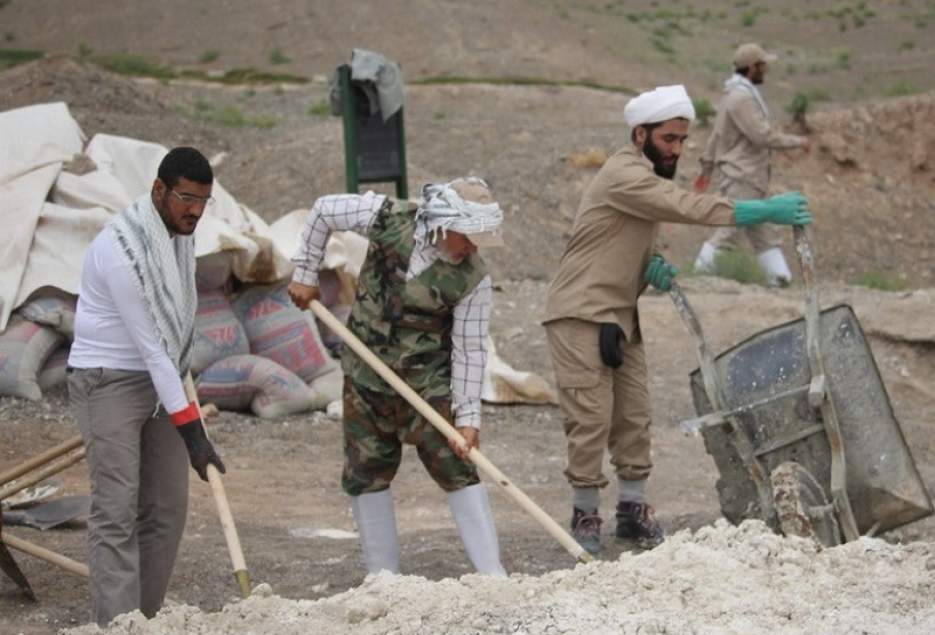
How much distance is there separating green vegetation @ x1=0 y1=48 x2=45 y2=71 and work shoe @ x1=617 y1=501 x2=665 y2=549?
71.1ft

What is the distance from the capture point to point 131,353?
499 cm

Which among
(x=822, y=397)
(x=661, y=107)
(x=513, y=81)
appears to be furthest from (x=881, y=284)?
(x=513, y=81)

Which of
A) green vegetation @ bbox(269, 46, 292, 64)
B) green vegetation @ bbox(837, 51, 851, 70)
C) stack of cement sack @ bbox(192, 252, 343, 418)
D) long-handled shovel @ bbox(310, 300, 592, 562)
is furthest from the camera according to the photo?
green vegetation @ bbox(837, 51, 851, 70)

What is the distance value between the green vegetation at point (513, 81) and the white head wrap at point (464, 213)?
19.1 m

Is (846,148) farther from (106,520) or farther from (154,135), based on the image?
(106,520)

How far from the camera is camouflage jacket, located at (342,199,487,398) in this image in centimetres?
548

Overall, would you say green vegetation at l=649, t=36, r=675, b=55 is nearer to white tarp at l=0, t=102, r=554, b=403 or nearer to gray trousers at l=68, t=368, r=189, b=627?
white tarp at l=0, t=102, r=554, b=403

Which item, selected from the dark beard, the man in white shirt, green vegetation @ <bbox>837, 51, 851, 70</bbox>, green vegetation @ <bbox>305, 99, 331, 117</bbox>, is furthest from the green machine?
green vegetation @ <bbox>837, 51, 851, 70</bbox>

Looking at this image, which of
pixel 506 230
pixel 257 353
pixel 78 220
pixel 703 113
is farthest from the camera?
pixel 703 113

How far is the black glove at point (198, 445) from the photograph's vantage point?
496 cm

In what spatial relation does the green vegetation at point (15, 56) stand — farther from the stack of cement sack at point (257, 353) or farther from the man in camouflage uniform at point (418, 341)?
the man in camouflage uniform at point (418, 341)

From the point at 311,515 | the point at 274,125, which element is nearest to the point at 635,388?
the point at 311,515

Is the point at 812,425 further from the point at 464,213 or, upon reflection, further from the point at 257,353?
the point at 257,353

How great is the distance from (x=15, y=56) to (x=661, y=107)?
80.3 ft
